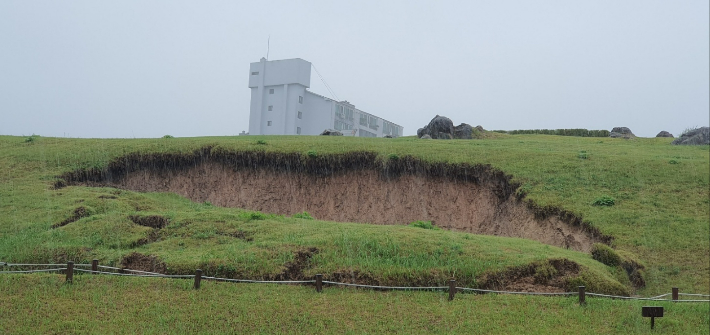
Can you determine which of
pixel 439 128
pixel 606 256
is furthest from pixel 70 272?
pixel 439 128

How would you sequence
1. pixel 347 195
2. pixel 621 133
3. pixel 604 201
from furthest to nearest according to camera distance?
pixel 621 133, pixel 347 195, pixel 604 201

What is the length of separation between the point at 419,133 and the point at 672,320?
Result: 96.8 feet

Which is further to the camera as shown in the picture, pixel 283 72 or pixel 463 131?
→ pixel 283 72

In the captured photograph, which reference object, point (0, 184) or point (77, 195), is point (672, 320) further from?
point (0, 184)

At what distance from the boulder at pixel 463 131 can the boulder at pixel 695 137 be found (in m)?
12.6

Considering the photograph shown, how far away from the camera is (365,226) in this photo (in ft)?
63.1

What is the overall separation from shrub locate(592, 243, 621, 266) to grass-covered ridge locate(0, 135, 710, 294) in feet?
1.27

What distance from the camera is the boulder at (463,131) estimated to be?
137ft

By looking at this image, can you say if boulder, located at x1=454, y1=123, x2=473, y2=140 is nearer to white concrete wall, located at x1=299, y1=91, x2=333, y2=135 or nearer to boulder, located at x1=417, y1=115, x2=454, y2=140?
boulder, located at x1=417, y1=115, x2=454, y2=140

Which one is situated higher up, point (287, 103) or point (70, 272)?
point (287, 103)

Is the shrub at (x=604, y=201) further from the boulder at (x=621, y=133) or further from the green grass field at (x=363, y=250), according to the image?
the boulder at (x=621, y=133)

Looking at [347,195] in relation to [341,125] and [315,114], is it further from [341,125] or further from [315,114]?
[341,125]

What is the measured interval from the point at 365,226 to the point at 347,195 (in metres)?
7.46

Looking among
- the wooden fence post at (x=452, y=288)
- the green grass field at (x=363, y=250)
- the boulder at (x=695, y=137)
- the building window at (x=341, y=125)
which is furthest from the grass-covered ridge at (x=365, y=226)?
the building window at (x=341, y=125)
